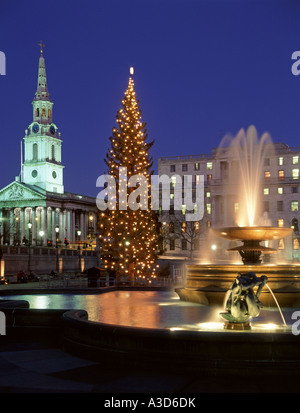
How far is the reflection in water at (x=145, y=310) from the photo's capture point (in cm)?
1195

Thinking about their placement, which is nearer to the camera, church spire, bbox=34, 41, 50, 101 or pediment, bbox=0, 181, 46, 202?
pediment, bbox=0, 181, 46, 202

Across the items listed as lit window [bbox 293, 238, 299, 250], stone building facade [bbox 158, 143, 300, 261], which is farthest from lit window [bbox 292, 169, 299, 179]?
lit window [bbox 293, 238, 299, 250]

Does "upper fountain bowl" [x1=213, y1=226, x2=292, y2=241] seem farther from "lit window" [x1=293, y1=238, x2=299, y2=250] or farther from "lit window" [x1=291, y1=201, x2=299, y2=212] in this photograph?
"lit window" [x1=291, y1=201, x2=299, y2=212]

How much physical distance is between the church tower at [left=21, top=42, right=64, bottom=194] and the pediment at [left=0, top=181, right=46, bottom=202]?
32.7 ft

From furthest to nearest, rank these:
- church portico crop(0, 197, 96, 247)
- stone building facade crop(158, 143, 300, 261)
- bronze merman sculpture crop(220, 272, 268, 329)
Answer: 1. church portico crop(0, 197, 96, 247)
2. stone building facade crop(158, 143, 300, 261)
3. bronze merman sculpture crop(220, 272, 268, 329)

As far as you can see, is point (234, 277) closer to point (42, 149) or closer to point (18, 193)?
point (18, 193)

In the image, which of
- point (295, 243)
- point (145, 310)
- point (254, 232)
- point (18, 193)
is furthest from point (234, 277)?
point (18, 193)

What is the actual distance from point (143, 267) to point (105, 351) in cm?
2768

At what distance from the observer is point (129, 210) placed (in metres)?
36.4

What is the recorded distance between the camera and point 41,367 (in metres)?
9.62

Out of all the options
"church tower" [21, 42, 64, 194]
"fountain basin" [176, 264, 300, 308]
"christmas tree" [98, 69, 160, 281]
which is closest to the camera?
"fountain basin" [176, 264, 300, 308]

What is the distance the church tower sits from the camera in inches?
5113

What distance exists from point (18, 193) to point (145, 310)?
108 metres
